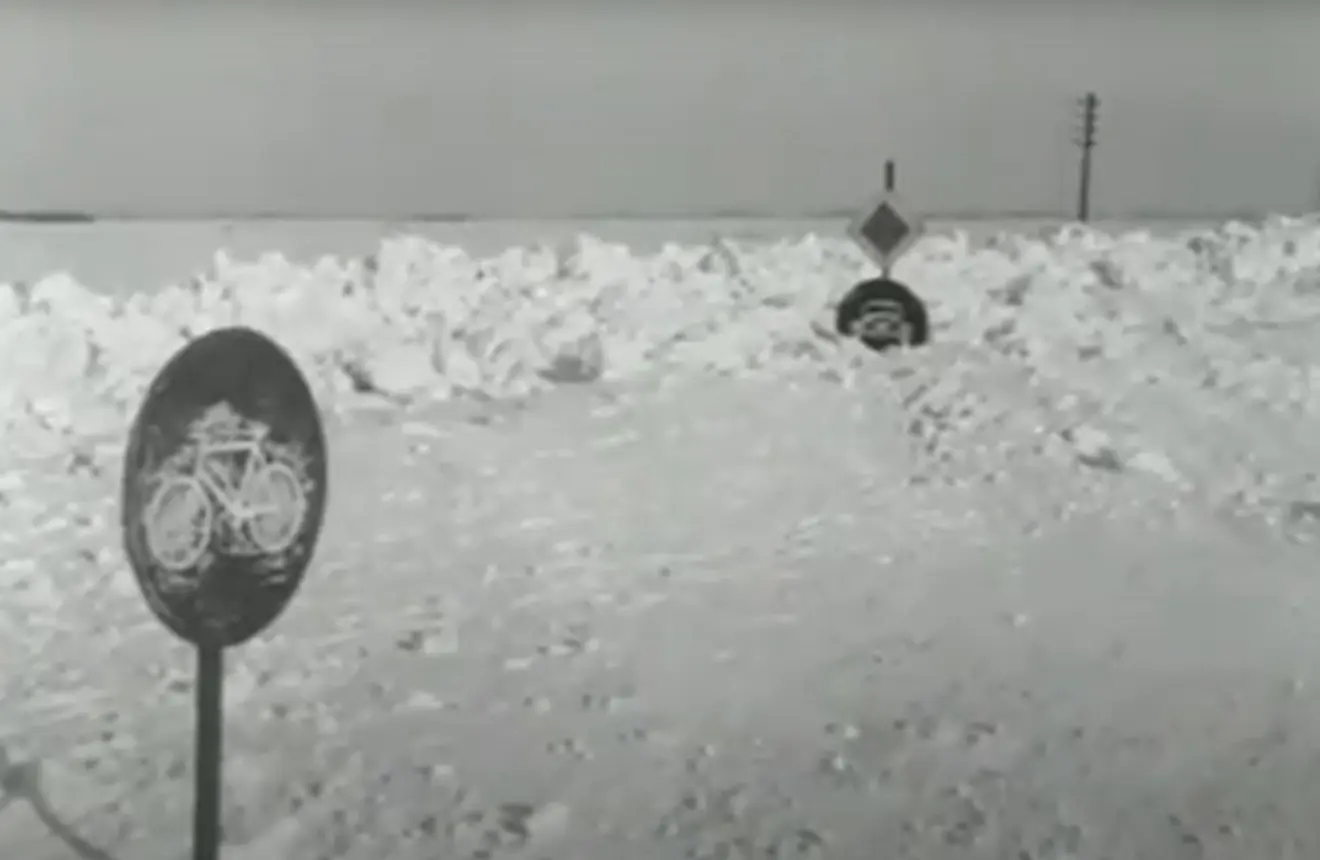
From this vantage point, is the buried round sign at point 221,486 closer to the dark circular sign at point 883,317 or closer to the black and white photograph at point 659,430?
the black and white photograph at point 659,430

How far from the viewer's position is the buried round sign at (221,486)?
591 millimetres

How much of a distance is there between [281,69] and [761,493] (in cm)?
81

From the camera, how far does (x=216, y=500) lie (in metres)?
0.59

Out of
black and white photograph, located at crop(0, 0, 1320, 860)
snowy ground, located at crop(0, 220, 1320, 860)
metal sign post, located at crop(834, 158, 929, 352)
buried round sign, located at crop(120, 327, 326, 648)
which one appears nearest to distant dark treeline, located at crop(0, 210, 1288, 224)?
black and white photograph, located at crop(0, 0, 1320, 860)

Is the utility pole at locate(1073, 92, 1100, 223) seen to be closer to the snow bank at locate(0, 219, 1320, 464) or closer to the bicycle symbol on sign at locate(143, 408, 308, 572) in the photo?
the snow bank at locate(0, 219, 1320, 464)

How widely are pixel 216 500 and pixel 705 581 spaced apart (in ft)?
1.39

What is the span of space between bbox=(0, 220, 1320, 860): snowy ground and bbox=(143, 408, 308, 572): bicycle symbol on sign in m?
0.16

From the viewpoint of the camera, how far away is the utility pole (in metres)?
1.78

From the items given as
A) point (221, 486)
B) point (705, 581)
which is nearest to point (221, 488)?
point (221, 486)

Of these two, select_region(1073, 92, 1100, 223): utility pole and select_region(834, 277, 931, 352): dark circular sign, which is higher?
select_region(1073, 92, 1100, 223): utility pole

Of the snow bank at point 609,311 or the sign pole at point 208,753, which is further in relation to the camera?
the snow bank at point 609,311

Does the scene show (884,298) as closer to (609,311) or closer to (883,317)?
(883,317)

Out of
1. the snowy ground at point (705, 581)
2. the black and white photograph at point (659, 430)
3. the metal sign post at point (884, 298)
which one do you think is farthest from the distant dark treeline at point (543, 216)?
the metal sign post at point (884, 298)

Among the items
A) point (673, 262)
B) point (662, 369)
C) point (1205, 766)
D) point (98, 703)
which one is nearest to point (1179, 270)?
point (673, 262)
